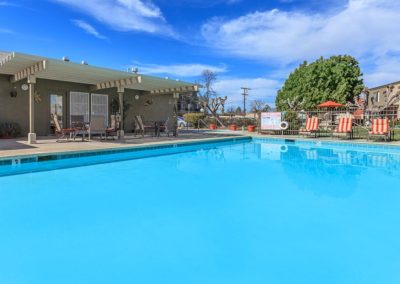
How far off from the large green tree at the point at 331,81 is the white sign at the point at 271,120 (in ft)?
32.9

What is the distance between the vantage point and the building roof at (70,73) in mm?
8734

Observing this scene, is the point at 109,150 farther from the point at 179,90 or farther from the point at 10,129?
the point at 179,90

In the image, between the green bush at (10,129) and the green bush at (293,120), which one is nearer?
the green bush at (10,129)

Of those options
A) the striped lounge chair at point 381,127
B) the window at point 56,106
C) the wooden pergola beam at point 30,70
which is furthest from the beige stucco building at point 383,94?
the wooden pergola beam at point 30,70

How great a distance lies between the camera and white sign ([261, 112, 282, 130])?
51.1ft

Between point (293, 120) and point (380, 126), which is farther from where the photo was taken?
point (293, 120)

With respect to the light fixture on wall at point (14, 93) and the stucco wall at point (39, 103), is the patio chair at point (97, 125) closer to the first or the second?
the stucco wall at point (39, 103)

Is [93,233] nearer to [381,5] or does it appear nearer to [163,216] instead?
[163,216]

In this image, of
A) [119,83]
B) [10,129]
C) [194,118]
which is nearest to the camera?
[10,129]

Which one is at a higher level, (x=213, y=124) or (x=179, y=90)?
(x=179, y=90)

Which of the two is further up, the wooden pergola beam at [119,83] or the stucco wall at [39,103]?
the wooden pergola beam at [119,83]

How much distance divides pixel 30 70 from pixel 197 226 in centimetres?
854

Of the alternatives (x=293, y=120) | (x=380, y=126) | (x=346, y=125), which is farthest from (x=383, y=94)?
(x=380, y=126)

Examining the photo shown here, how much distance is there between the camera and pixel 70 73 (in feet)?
35.9
